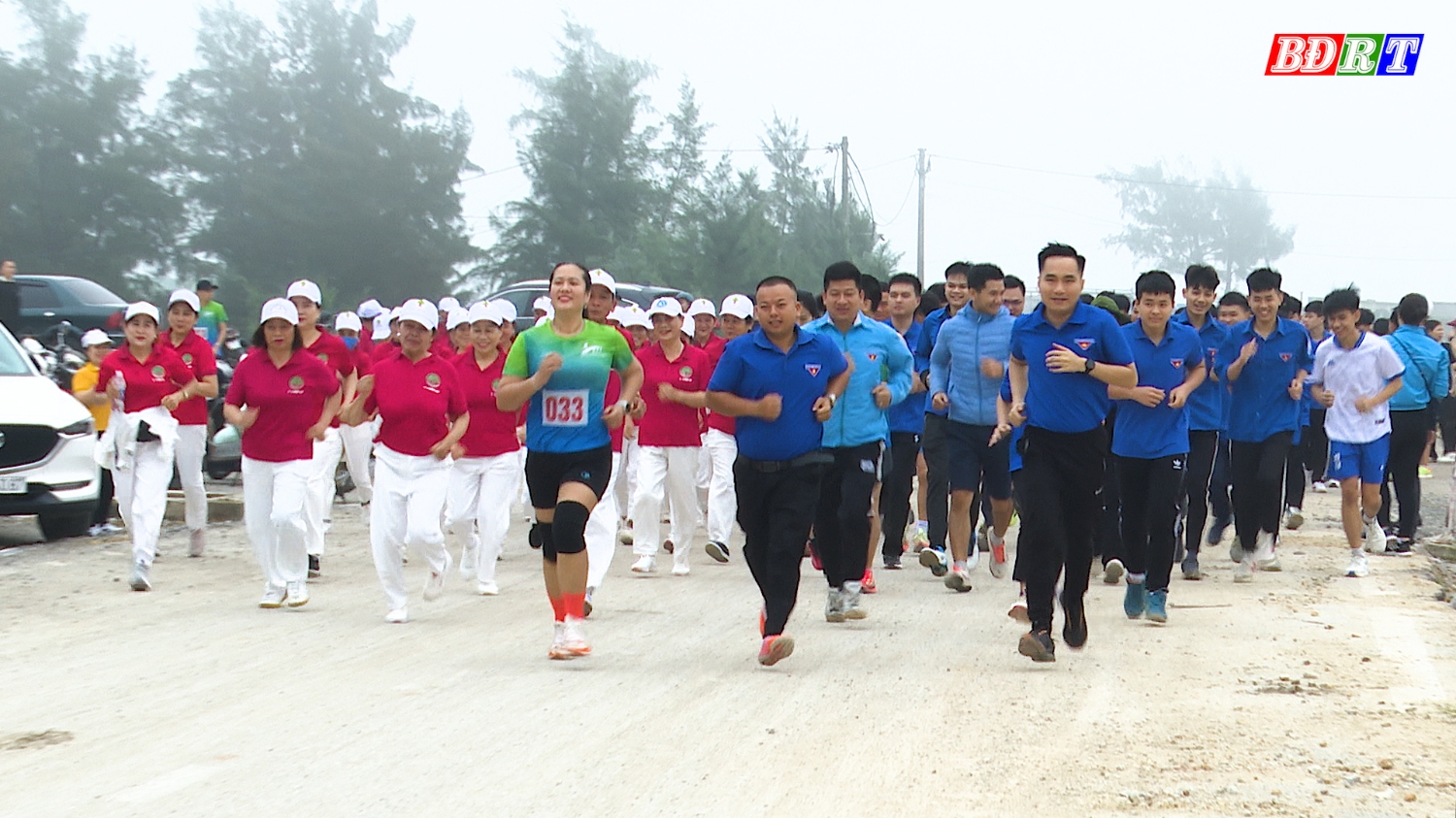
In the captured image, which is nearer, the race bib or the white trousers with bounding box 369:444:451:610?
the race bib

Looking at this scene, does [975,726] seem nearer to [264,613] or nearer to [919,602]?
[919,602]

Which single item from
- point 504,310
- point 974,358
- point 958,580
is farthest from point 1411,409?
point 504,310

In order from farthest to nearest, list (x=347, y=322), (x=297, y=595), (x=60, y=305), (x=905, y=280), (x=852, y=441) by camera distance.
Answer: (x=60, y=305)
(x=347, y=322)
(x=905, y=280)
(x=297, y=595)
(x=852, y=441)

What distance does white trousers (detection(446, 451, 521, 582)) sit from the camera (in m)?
11.5

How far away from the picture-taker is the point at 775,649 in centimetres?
834

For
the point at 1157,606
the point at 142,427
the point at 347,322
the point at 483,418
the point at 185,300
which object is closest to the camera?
the point at 1157,606

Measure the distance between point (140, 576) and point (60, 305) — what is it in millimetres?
15672

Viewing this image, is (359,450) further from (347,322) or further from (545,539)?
(545,539)

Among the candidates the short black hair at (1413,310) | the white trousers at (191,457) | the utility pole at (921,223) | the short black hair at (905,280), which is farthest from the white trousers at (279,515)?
the utility pole at (921,223)

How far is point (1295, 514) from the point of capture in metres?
16.2

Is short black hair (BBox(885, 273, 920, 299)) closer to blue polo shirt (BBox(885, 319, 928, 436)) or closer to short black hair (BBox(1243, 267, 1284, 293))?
blue polo shirt (BBox(885, 319, 928, 436))

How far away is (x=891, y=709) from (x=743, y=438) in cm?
199

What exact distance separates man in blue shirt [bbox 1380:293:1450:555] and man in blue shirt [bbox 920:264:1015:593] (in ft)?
14.9

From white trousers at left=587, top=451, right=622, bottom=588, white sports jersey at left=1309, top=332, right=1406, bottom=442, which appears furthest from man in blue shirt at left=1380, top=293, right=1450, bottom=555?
white trousers at left=587, top=451, right=622, bottom=588
